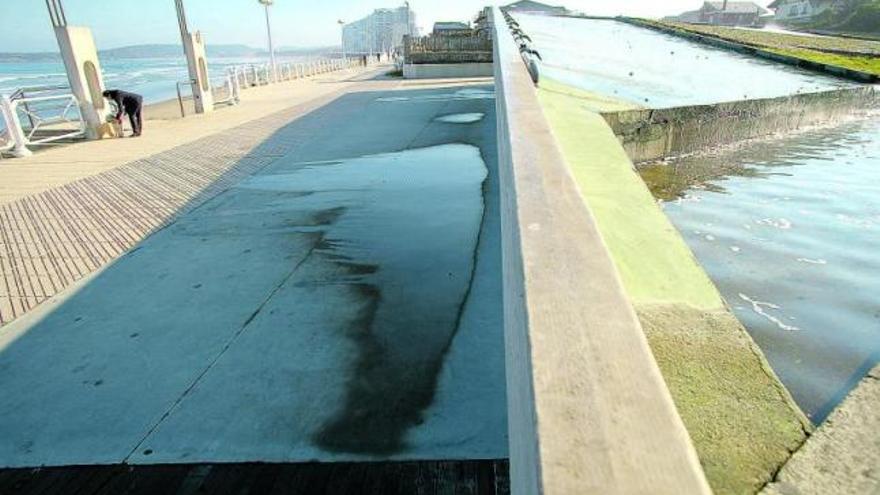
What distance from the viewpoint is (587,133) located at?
22.0 ft

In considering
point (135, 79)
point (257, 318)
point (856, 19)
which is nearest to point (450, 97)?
point (257, 318)

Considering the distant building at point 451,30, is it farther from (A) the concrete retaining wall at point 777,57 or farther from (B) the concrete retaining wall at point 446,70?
(A) the concrete retaining wall at point 777,57

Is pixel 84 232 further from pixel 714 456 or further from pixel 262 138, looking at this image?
pixel 714 456

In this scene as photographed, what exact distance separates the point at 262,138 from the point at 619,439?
10.2 m

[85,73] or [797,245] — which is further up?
[85,73]

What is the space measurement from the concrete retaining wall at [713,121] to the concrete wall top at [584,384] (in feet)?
21.0

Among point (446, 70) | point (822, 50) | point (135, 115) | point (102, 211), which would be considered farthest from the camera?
point (446, 70)

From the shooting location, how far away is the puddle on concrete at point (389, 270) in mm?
2723

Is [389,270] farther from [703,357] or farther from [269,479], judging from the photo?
[703,357]

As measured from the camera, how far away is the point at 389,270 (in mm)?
4305

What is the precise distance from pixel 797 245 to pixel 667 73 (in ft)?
31.4

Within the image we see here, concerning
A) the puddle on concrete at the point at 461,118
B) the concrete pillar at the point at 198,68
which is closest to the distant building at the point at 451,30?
the concrete pillar at the point at 198,68

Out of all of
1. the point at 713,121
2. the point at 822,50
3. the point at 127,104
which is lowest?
the point at 713,121

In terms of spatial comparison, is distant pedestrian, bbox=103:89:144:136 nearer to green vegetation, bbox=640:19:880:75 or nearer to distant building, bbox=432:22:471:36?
distant building, bbox=432:22:471:36
